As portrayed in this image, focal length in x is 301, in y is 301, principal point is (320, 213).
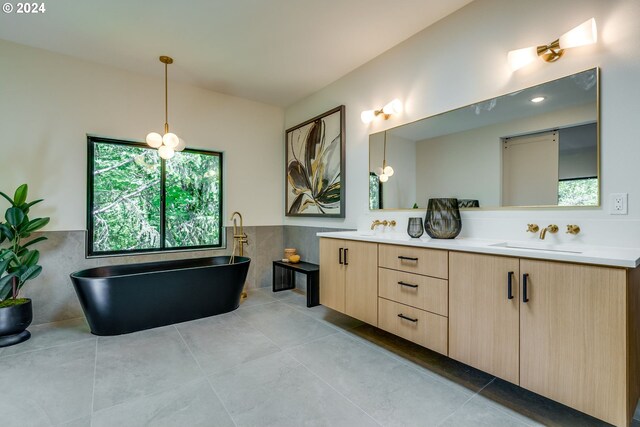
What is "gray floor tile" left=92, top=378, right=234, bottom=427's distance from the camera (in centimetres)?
164

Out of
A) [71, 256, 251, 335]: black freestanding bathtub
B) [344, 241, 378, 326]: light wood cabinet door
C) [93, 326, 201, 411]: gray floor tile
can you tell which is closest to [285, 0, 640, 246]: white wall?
[344, 241, 378, 326]: light wood cabinet door

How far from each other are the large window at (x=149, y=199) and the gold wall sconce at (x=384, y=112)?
7.28ft

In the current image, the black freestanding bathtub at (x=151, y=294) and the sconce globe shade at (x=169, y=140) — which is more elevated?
the sconce globe shade at (x=169, y=140)

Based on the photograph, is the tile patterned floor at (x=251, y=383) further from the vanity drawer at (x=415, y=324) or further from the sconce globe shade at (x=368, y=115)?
the sconce globe shade at (x=368, y=115)

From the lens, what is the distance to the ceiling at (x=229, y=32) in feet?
8.00

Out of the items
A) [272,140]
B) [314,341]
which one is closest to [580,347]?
[314,341]

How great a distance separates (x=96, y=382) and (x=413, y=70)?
11.6 ft

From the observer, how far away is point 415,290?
220 cm

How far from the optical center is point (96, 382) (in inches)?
80.0

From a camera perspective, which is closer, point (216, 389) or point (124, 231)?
point (216, 389)

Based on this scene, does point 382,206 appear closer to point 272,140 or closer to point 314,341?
point 314,341

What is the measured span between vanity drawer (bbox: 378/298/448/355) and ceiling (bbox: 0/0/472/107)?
7.88ft

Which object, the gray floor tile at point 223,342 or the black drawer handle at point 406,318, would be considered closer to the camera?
the black drawer handle at point 406,318

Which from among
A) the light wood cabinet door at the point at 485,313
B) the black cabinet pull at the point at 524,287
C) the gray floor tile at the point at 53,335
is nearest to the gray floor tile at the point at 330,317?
the light wood cabinet door at the point at 485,313
